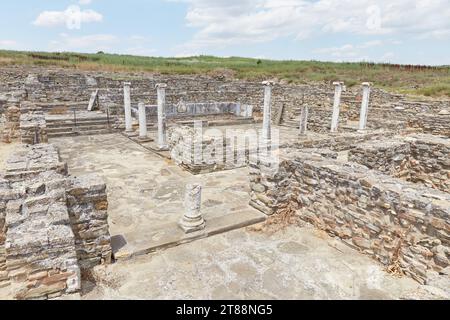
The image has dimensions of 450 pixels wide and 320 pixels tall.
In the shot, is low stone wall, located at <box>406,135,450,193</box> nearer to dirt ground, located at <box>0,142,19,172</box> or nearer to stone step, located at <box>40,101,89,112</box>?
dirt ground, located at <box>0,142,19,172</box>

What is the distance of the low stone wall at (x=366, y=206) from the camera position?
13.6ft

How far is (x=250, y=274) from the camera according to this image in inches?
171

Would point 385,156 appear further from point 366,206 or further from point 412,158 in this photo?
point 366,206

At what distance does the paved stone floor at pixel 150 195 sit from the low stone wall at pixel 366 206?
766mm

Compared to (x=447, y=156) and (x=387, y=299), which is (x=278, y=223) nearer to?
(x=387, y=299)

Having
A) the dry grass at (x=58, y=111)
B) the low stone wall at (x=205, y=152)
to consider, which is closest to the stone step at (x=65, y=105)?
the dry grass at (x=58, y=111)

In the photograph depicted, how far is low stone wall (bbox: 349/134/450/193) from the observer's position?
24.5 ft

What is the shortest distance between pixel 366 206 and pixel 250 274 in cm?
209

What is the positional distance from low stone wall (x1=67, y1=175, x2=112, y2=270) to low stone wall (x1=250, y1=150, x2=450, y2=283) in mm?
3036

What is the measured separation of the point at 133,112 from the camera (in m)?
17.4

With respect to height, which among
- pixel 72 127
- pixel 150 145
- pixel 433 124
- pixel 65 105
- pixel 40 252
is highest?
pixel 433 124

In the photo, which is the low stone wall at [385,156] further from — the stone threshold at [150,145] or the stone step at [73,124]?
the stone step at [73,124]

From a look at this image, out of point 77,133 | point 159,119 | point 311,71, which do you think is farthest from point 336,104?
point 311,71
